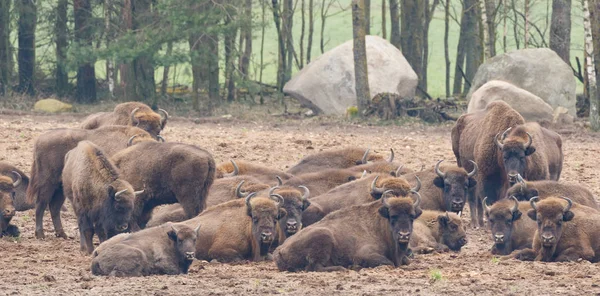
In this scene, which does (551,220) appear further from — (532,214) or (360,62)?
(360,62)

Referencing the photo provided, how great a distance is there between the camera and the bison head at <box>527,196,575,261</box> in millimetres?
11469

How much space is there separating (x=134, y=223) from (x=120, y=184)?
123cm

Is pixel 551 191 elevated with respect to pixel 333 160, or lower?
lower

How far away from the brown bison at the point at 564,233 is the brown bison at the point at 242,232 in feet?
9.10

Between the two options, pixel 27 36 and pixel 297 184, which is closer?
pixel 297 184

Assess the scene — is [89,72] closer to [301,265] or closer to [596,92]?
[596,92]

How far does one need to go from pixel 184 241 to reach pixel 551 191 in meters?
4.78

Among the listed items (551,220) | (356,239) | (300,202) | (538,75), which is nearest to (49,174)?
(300,202)

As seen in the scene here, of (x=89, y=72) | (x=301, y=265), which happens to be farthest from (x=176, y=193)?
(x=89, y=72)

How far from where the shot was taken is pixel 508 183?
49.5 feet

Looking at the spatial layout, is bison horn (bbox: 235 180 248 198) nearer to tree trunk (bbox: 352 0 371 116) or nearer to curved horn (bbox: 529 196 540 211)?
curved horn (bbox: 529 196 540 211)

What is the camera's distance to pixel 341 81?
29859 mm

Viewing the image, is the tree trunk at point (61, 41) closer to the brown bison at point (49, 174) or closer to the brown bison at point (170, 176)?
the brown bison at point (49, 174)

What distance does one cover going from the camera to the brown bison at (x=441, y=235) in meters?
13.1
